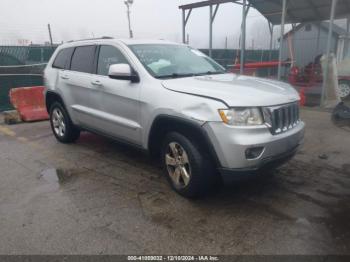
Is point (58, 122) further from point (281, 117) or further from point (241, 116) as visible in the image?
A: point (281, 117)

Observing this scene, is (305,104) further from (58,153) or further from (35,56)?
(35,56)

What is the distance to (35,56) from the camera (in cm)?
1609

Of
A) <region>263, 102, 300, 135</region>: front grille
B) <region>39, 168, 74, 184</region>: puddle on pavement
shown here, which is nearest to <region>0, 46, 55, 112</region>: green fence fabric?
<region>39, 168, 74, 184</region>: puddle on pavement

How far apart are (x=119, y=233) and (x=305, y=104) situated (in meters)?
8.42

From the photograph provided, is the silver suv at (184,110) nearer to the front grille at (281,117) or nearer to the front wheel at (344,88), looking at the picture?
the front grille at (281,117)

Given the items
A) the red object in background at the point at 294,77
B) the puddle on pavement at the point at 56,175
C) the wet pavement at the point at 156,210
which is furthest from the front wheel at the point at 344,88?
the puddle on pavement at the point at 56,175

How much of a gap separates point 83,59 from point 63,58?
2.52ft

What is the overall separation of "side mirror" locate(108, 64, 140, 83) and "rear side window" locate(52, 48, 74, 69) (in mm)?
1997

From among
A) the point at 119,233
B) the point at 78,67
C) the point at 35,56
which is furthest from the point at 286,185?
the point at 35,56

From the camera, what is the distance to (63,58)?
5.67 metres

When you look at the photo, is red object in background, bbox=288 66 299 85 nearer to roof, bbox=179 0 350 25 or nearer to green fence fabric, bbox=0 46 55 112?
roof, bbox=179 0 350 25

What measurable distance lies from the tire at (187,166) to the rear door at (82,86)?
1.60 metres

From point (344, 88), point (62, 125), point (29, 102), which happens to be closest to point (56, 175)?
point (62, 125)

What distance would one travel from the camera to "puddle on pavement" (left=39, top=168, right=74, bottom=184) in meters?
4.32
